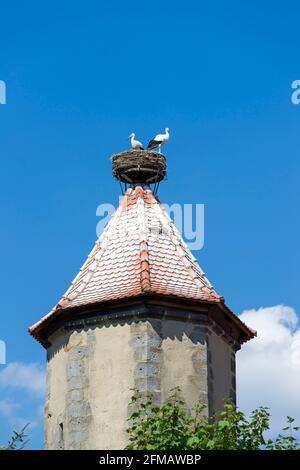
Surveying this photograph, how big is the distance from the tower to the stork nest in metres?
1.37

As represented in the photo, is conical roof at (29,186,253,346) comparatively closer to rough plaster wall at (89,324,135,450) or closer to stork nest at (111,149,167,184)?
stork nest at (111,149,167,184)

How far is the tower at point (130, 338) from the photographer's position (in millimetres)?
29062

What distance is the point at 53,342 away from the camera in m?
30.7

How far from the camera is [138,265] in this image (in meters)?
30.4

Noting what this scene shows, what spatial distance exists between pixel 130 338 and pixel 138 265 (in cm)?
168

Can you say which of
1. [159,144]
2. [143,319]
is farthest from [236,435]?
[159,144]

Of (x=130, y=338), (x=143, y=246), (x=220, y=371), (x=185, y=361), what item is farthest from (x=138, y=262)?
(x=220, y=371)

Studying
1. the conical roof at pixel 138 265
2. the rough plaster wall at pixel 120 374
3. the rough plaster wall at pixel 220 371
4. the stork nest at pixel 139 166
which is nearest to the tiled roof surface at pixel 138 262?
the conical roof at pixel 138 265

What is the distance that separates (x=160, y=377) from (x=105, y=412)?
3.76ft

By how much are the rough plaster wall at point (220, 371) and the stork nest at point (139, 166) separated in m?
3.83
